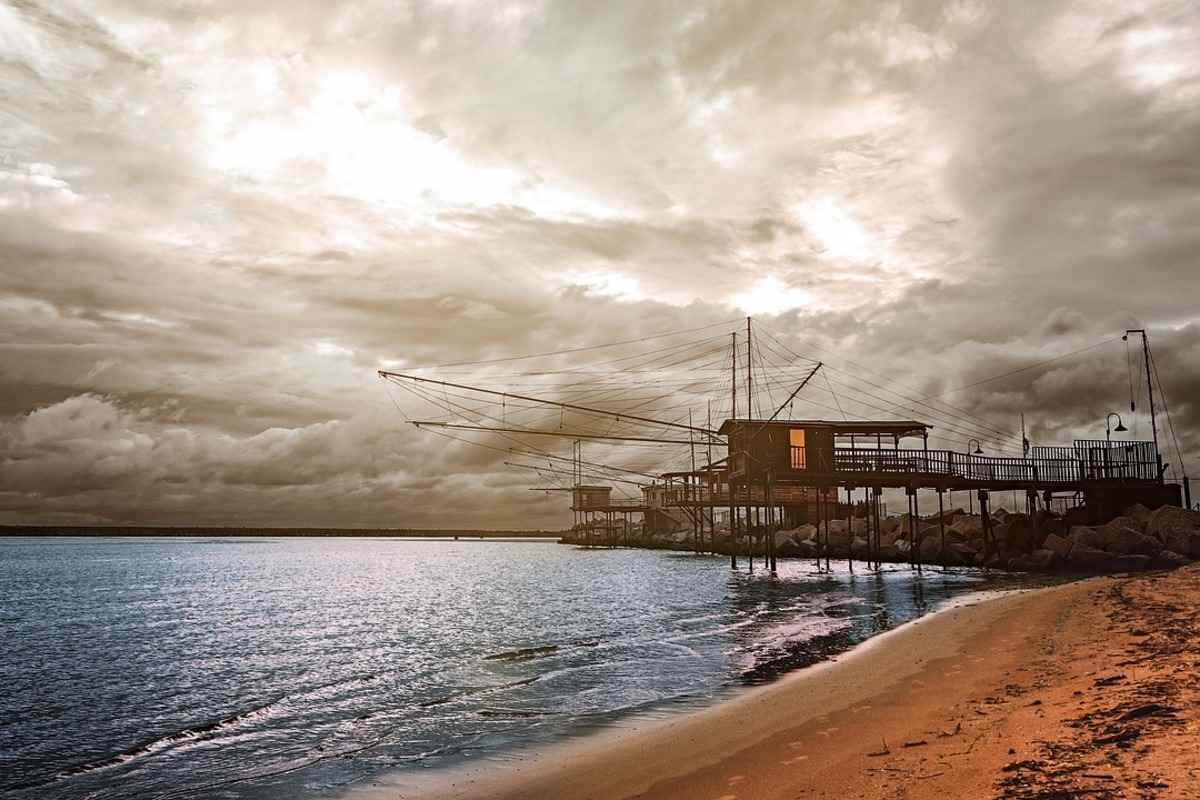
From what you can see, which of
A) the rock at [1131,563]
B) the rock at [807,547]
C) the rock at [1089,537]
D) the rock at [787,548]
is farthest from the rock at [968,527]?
the rock at [1131,563]

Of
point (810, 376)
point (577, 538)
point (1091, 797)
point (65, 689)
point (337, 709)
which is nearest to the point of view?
point (1091, 797)

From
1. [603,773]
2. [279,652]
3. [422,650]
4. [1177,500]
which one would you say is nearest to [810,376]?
[1177,500]

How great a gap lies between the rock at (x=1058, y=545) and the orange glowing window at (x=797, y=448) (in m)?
15.9

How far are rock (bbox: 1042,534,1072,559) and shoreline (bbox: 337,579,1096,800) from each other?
116ft

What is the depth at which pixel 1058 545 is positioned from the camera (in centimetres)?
4700

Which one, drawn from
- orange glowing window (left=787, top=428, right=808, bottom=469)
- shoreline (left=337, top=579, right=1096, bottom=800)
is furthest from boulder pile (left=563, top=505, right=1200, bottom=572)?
shoreline (left=337, top=579, right=1096, bottom=800)

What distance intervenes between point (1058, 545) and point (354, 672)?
1708 inches

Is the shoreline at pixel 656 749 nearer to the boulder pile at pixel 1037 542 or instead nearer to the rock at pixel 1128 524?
the boulder pile at pixel 1037 542

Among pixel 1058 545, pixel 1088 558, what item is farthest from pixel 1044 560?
pixel 1088 558

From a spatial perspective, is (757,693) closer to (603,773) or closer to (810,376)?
(603,773)

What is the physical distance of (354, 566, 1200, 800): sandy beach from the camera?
22.2 ft

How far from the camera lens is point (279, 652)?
85.5 feet

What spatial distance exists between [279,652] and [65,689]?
269 inches

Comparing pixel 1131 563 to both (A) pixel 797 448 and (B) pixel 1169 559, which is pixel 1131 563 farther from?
(A) pixel 797 448
